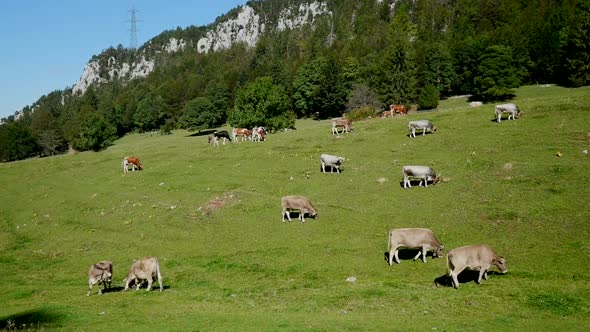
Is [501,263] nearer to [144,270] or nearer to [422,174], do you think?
[422,174]

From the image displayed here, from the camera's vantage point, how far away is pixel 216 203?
36.7m

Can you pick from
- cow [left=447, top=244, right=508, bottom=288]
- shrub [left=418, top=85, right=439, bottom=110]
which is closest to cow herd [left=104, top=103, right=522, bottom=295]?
cow [left=447, top=244, right=508, bottom=288]

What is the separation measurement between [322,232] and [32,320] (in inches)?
621

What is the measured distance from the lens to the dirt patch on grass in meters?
35.5

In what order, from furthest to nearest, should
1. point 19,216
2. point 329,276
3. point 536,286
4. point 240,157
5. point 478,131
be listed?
point 240,157
point 478,131
point 19,216
point 329,276
point 536,286

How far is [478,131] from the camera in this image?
45.0 meters

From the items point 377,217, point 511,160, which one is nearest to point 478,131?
point 511,160

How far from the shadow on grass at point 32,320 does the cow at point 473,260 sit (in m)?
15.3

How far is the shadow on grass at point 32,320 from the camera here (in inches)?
673

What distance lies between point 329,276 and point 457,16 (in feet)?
630

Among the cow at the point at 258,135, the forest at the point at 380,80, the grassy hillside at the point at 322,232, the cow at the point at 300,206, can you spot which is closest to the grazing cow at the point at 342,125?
the grassy hillside at the point at 322,232

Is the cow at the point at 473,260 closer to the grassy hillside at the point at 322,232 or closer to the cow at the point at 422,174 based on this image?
the grassy hillside at the point at 322,232

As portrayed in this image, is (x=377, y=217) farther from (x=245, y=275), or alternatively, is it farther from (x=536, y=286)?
(x=536, y=286)

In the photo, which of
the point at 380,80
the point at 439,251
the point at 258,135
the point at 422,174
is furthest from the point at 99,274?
the point at 380,80
